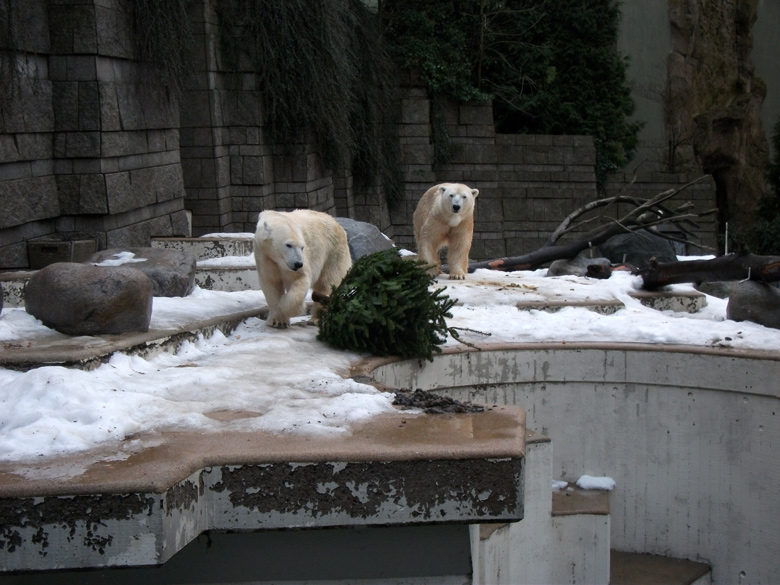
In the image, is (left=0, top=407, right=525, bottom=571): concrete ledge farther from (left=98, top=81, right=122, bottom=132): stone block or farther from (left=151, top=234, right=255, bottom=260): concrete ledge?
(left=151, top=234, right=255, bottom=260): concrete ledge

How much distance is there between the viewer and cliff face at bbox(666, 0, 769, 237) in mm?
17703

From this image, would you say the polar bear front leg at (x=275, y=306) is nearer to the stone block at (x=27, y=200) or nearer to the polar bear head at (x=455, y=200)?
the stone block at (x=27, y=200)

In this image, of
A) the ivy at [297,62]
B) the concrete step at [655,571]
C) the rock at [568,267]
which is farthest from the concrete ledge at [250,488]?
the ivy at [297,62]

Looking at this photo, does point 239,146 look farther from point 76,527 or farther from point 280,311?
point 76,527

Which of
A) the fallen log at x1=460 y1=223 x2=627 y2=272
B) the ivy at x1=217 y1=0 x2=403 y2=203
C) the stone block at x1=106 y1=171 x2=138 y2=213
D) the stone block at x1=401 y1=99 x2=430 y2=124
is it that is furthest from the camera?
the stone block at x1=401 y1=99 x2=430 y2=124

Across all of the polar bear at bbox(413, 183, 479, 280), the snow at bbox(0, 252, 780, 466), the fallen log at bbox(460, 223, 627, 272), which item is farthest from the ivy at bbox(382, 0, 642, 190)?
the snow at bbox(0, 252, 780, 466)

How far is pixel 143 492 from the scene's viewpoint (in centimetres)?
229

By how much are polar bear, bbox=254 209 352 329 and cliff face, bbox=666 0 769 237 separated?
559 inches

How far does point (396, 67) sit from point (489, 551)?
11.7m

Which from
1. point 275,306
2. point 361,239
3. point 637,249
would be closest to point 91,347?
point 275,306

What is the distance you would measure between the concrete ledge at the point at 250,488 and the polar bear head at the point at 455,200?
4.31 meters

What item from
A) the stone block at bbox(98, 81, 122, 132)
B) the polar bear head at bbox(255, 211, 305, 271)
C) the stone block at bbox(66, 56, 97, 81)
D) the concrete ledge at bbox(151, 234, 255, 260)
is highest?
the stone block at bbox(66, 56, 97, 81)

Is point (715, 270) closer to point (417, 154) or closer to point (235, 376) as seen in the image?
point (235, 376)

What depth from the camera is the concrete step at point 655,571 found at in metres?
5.22
